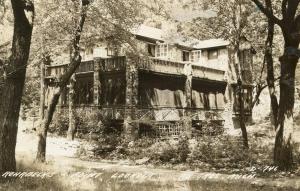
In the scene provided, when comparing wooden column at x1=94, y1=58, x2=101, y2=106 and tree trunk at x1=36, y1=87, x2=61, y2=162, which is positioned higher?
wooden column at x1=94, y1=58, x2=101, y2=106

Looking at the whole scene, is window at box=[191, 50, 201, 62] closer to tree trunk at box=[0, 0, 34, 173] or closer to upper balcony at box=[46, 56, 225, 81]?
upper balcony at box=[46, 56, 225, 81]

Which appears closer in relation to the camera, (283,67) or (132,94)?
(283,67)

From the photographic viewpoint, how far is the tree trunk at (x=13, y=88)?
36.2 feet

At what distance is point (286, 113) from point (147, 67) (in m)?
17.3

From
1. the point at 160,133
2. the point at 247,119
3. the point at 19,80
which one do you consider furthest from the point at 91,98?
the point at 19,80

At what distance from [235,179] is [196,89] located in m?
23.8

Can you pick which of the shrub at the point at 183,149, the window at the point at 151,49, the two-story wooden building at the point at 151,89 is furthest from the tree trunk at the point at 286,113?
the window at the point at 151,49

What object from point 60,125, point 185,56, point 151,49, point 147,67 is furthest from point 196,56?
point 60,125

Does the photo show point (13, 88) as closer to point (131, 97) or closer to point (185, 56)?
point (131, 97)

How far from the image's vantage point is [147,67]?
Result: 29.5m

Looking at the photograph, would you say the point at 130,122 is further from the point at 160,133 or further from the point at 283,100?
the point at 283,100

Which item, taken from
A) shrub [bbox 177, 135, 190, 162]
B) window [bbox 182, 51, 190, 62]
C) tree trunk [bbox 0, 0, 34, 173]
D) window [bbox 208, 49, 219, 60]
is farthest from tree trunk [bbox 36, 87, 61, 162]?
window [bbox 208, 49, 219, 60]

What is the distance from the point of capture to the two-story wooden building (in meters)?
28.5

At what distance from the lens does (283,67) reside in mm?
13086
